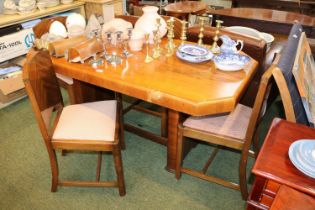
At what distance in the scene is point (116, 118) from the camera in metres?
1.66

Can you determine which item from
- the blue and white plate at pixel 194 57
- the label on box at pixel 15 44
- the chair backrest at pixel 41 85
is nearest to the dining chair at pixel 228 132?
the blue and white plate at pixel 194 57

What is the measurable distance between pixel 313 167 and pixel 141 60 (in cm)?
109

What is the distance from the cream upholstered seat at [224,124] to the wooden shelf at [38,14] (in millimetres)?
1943

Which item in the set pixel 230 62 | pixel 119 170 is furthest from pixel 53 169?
pixel 230 62

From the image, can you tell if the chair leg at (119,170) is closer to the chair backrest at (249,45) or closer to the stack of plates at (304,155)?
the stack of plates at (304,155)

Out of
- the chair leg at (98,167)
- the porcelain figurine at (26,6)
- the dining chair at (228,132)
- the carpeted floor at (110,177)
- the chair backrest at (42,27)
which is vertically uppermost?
the porcelain figurine at (26,6)

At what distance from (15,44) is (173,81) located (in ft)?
6.17

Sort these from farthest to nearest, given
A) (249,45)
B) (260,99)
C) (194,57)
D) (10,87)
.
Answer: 1. (10,87)
2. (249,45)
3. (194,57)
4. (260,99)

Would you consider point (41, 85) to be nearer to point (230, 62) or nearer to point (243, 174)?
point (230, 62)

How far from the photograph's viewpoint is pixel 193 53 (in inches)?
64.9

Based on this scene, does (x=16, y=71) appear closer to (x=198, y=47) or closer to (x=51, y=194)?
(x=51, y=194)

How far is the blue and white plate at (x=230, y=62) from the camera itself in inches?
58.5

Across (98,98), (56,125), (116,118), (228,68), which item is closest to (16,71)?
(98,98)

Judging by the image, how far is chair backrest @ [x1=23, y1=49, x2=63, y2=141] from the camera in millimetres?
1355
